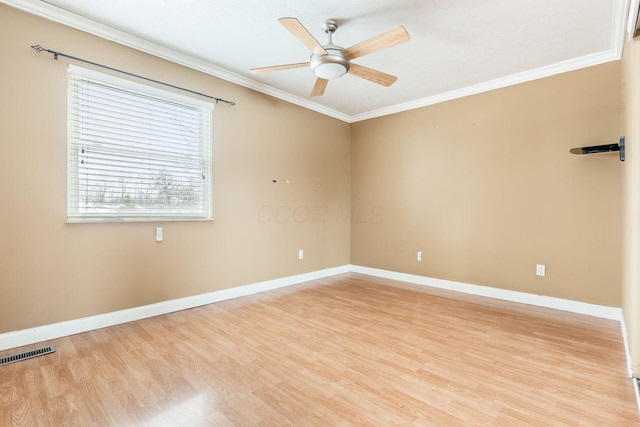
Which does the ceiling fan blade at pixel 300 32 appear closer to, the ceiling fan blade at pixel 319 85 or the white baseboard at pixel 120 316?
the ceiling fan blade at pixel 319 85

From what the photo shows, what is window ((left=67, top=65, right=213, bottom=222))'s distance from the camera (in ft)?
8.59

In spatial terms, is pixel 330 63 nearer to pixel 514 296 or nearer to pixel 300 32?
pixel 300 32

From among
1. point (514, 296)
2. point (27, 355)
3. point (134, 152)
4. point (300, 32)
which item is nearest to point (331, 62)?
point (300, 32)

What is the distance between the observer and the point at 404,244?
182 inches

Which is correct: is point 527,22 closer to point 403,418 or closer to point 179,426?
point 403,418

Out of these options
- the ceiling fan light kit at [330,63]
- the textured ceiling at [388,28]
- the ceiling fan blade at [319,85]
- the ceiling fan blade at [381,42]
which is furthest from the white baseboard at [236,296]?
the ceiling fan blade at [381,42]

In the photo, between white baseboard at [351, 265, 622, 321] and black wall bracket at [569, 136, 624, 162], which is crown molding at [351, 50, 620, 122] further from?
white baseboard at [351, 265, 622, 321]

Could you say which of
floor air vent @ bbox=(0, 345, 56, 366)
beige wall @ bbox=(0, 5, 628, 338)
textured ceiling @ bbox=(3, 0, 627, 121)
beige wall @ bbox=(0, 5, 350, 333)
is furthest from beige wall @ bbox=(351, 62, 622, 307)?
floor air vent @ bbox=(0, 345, 56, 366)

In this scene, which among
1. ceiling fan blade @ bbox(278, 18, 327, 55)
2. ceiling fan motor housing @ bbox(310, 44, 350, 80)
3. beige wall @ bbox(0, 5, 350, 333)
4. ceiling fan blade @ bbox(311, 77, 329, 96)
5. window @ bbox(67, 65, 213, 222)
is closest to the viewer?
ceiling fan blade @ bbox(278, 18, 327, 55)

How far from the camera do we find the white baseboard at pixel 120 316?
7.66 ft

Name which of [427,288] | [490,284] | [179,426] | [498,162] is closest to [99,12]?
[179,426]

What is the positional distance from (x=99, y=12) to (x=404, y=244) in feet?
14.1

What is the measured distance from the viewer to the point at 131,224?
2879 mm

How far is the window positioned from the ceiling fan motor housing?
1514 millimetres
